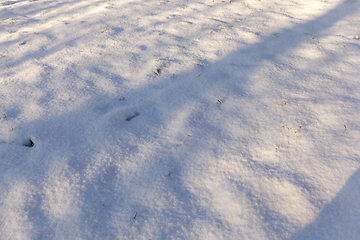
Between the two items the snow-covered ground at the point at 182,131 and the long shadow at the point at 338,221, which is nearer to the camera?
the long shadow at the point at 338,221

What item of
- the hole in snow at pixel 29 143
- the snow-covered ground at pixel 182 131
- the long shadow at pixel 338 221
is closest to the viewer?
the long shadow at pixel 338 221

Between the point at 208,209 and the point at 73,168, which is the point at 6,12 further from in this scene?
the point at 208,209

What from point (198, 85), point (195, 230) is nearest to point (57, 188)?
point (195, 230)

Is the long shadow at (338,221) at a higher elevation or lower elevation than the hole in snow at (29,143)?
lower

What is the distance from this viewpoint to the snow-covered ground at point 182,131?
65.9 inches

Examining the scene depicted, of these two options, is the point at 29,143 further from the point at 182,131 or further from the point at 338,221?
the point at 338,221

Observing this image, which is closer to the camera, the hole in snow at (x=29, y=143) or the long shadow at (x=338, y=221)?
the long shadow at (x=338, y=221)

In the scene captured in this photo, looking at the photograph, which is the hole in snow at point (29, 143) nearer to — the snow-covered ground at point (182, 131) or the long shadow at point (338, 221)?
the snow-covered ground at point (182, 131)

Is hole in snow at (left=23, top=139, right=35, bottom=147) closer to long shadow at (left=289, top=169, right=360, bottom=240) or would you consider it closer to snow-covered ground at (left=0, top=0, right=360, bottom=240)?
snow-covered ground at (left=0, top=0, right=360, bottom=240)

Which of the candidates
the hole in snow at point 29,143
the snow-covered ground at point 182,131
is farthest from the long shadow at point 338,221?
the hole in snow at point 29,143

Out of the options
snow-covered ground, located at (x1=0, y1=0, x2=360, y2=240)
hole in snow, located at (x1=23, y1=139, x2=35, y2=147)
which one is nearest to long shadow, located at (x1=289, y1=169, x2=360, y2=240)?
snow-covered ground, located at (x1=0, y1=0, x2=360, y2=240)

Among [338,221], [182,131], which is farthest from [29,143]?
[338,221]

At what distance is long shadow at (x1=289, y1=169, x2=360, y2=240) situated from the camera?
1524 mm

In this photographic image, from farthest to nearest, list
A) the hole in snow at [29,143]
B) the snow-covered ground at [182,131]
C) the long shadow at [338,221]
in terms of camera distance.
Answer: the hole in snow at [29,143] → the snow-covered ground at [182,131] → the long shadow at [338,221]
